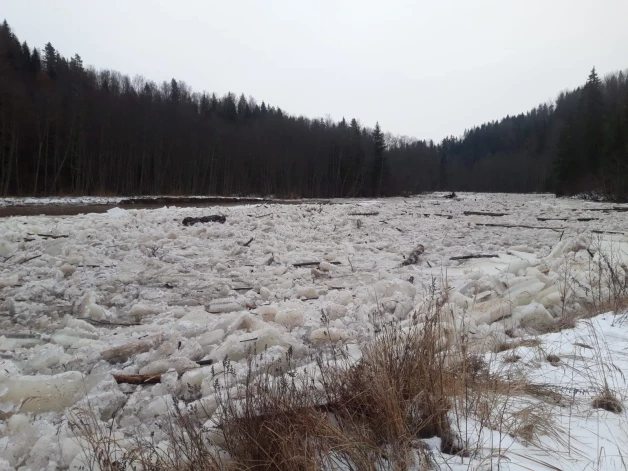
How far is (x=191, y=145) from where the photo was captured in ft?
177

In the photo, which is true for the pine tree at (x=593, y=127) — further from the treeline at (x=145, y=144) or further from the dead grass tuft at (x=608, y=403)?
the dead grass tuft at (x=608, y=403)

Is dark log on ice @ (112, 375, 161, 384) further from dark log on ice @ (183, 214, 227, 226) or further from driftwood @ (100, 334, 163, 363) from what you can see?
dark log on ice @ (183, 214, 227, 226)

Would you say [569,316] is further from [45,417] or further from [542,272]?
[45,417]

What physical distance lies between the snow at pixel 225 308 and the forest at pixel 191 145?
30.1m

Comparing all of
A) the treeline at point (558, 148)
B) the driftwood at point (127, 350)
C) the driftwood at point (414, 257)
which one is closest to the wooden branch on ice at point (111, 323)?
the driftwood at point (127, 350)

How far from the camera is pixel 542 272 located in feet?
15.7

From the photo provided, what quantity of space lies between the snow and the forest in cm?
3009

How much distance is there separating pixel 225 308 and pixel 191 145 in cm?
5504

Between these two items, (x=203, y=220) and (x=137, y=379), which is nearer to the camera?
(x=137, y=379)

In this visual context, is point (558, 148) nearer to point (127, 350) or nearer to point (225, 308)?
point (225, 308)

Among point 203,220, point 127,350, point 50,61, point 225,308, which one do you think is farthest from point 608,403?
point 50,61

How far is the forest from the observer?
122 ft

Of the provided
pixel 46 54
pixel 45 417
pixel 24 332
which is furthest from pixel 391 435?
pixel 46 54

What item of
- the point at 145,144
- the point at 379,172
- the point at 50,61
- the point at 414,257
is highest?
the point at 50,61
